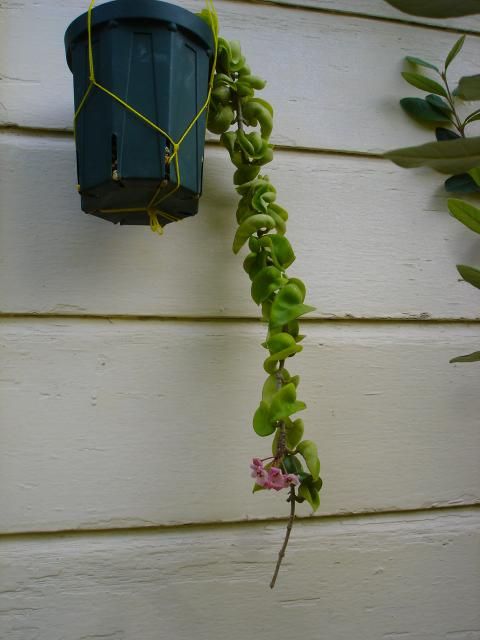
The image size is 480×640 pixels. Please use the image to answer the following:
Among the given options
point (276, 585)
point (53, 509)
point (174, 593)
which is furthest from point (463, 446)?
point (53, 509)

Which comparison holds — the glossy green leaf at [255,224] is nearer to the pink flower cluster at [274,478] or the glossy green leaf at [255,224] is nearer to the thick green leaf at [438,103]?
the pink flower cluster at [274,478]

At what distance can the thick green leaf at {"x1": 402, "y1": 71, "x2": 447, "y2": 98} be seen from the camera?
91 cm

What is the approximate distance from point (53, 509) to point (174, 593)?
0.19m

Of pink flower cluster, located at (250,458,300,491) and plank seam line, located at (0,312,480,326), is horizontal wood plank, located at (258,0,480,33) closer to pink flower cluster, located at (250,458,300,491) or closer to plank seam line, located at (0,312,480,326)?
plank seam line, located at (0,312,480,326)

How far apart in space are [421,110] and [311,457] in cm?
57

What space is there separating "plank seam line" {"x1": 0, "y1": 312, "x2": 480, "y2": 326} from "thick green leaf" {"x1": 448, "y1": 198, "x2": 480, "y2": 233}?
0.24 m

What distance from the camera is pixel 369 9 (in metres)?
0.93

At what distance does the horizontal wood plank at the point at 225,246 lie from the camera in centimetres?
79

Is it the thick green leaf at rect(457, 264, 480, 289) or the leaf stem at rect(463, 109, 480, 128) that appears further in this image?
the leaf stem at rect(463, 109, 480, 128)

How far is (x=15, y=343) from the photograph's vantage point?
2.53 ft

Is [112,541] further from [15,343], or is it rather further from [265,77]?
[265,77]

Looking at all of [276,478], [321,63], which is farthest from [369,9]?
[276,478]

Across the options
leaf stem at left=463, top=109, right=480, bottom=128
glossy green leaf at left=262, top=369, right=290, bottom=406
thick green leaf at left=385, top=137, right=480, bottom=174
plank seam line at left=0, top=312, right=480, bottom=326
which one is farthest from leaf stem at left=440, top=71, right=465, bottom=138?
glossy green leaf at left=262, top=369, right=290, bottom=406

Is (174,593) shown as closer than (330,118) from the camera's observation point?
Yes
